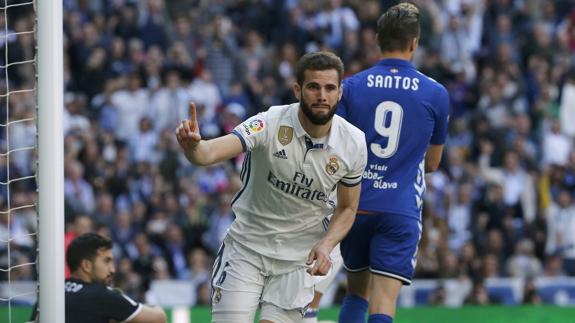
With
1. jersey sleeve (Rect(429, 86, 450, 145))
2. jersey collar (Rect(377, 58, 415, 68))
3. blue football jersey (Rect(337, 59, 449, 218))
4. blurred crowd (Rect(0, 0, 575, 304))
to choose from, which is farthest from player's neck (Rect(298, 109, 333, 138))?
blurred crowd (Rect(0, 0, 575, 304))

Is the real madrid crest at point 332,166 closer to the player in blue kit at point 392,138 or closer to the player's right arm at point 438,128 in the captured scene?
the player in blue kit at point 392,138

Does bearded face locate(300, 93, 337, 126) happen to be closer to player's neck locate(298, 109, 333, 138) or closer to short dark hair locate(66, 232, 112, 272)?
player's neck locate(298, 109, 333, 138)

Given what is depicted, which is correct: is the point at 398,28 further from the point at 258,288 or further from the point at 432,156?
the point at 258,288

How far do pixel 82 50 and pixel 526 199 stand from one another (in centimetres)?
724

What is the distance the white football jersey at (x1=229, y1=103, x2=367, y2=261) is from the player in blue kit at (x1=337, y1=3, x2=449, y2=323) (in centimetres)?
59

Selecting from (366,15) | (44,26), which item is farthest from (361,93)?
(366,15)

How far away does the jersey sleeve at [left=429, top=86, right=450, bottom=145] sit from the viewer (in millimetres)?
8914

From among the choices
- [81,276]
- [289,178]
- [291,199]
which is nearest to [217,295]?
[291,199]

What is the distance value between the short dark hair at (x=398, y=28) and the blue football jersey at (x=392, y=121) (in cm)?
11

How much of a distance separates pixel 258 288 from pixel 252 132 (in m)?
1.01

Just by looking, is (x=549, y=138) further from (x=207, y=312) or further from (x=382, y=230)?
(x=382, y=230)

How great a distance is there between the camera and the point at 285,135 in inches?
316

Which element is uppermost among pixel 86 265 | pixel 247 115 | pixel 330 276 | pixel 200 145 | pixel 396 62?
pixel 247 115

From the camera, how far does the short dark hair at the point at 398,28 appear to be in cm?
880
